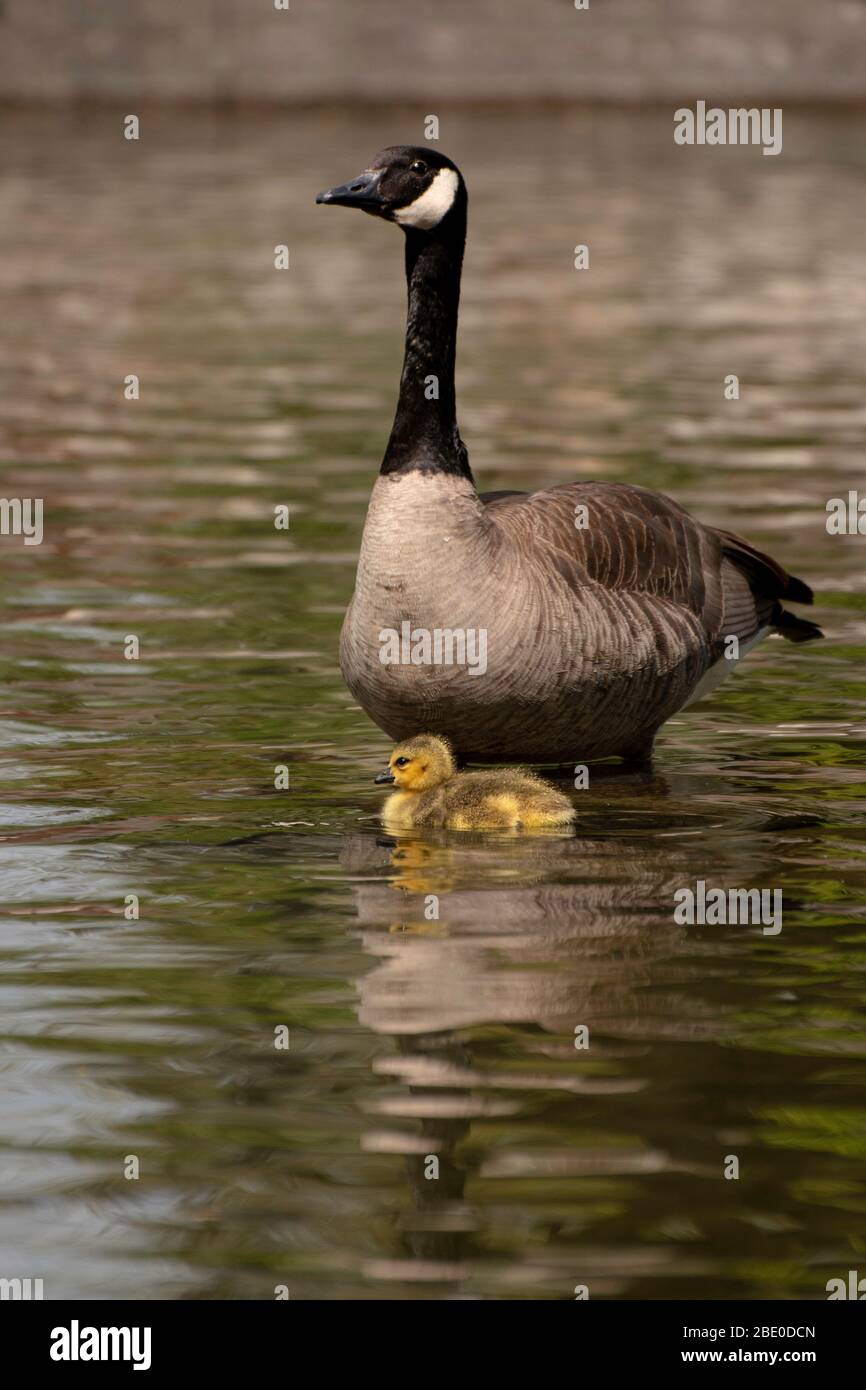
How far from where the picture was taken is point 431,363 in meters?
9.49

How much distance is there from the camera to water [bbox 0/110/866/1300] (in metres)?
5.67

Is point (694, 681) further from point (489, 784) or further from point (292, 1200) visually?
point (292, 1200)

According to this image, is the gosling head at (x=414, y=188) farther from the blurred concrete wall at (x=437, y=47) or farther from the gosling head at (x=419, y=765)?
the blurred concrete wall at (x=437, y=47)

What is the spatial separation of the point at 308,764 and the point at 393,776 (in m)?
1.12

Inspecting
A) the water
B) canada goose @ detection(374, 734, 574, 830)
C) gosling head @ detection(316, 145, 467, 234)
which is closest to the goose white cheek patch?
gosling head @ detection(316, 145, 467, 234)

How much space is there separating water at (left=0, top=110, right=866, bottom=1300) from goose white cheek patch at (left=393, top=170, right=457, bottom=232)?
222cm

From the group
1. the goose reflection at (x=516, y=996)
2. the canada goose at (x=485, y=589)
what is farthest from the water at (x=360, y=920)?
the canada goose at (x=485, y=589)

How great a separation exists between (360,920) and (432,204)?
10.5 ft

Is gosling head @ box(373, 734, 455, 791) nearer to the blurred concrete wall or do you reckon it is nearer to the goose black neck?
the goose black neck

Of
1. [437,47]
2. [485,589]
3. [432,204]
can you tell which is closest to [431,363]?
[432,204]

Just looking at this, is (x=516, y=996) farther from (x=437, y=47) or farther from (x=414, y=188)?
(x=437, y=47)

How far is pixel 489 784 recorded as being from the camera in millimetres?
9078

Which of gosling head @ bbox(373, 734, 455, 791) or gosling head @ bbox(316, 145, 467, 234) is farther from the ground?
gosling head @ bbox(316, 145, 467, 234)

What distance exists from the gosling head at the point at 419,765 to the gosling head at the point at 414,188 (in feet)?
6.84
